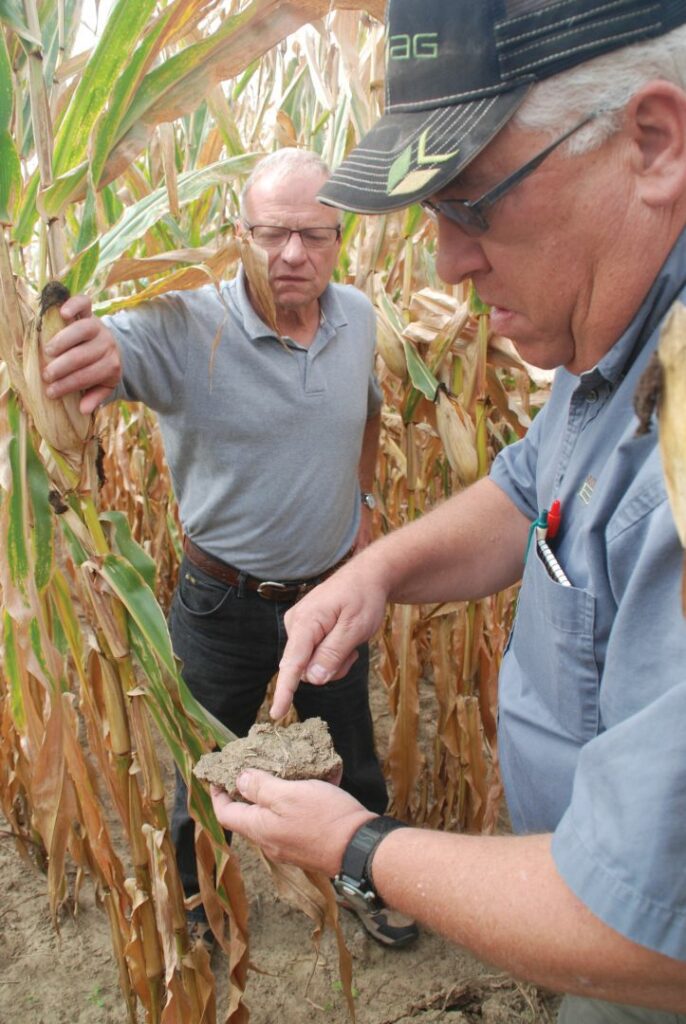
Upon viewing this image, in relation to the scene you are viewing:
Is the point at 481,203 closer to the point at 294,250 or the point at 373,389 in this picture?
the point at 294,250

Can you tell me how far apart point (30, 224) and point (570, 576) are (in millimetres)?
815

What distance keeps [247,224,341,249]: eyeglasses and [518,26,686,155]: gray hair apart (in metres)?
1.12

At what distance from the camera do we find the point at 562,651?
0.81 metres

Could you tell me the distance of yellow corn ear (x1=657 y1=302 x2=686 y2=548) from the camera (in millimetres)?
389

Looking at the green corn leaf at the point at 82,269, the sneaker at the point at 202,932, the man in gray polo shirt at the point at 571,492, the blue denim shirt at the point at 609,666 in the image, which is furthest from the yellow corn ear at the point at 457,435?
the sneaker at the point at 202,932

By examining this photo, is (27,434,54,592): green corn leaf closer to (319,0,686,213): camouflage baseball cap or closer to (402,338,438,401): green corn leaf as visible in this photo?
(319,0,686,213): camouflage baseball cap

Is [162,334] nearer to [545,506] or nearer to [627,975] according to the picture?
[545,506]

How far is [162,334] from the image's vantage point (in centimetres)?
156

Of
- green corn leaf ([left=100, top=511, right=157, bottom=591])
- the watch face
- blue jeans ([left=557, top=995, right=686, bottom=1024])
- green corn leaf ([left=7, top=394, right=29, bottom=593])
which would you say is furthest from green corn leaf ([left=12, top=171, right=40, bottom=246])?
blue jeans ([left=557, top=995, right=686, bottom=1024])

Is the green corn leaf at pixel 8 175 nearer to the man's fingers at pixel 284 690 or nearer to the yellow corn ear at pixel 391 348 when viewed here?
the man's fingers at pixel 284 690

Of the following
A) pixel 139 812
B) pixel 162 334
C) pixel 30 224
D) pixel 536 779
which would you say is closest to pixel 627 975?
pixel 536 779

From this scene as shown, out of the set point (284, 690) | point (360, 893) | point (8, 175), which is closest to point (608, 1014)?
point (360, 893)

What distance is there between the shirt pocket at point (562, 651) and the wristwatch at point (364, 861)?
0.73 ft

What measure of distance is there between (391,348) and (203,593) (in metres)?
0.71
